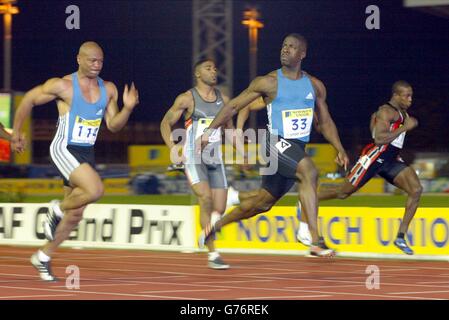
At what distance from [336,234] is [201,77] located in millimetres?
3520

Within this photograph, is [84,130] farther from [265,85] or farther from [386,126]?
[386,126]

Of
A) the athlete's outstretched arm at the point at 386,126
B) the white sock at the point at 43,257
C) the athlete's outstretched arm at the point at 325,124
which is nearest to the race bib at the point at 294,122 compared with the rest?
the athlete's outstretched arm at the point at 325,124

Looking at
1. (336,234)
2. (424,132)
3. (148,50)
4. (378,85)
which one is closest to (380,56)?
(378,85)

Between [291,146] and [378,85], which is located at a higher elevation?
[291,146]

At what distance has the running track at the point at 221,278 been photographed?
949 centimetres

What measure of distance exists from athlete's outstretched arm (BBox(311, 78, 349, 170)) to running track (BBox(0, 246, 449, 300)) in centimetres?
123

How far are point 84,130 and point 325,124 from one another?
2711mm

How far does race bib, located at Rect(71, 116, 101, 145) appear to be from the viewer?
10.9m

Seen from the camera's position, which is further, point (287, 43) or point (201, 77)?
point (201, 77)

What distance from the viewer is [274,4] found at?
249ft

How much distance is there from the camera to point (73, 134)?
10875 millimetres
